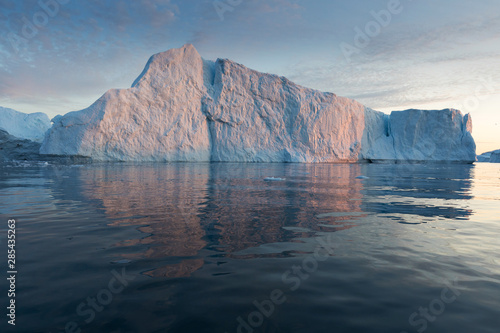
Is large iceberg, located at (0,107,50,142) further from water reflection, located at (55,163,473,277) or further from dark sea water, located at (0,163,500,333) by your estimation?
dark sea water, located at (0,163,500,333)

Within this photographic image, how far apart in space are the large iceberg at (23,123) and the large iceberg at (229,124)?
1286 inches

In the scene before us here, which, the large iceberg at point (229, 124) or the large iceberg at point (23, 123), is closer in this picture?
the large iceberg at point (229, 124)

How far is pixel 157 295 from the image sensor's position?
8.04 ft

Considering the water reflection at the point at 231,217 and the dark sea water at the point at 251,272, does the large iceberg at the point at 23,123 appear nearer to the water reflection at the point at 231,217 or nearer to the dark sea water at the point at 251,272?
the water reflection at the point at 231,217

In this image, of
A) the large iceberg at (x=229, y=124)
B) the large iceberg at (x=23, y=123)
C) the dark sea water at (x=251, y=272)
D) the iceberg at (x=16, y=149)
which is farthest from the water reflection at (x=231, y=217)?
the large iceberg at (x=23, y=123)

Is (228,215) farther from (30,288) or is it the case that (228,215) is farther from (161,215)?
(30,288)

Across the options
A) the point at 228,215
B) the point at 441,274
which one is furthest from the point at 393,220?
the point at 228,215

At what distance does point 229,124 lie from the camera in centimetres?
3947

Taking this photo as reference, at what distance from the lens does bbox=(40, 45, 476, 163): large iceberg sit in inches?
1275

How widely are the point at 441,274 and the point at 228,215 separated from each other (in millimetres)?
3624

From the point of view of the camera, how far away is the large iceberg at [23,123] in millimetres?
55688

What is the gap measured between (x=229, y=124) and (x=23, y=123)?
1846 inches

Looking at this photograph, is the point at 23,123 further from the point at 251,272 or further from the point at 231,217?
the point at 251,272

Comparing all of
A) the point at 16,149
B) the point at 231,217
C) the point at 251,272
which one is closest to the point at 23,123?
the point at 16,149
